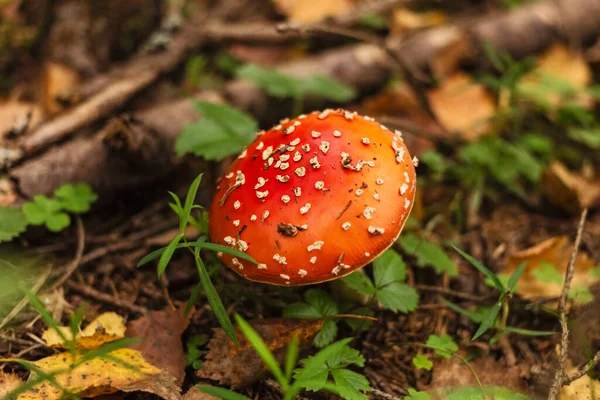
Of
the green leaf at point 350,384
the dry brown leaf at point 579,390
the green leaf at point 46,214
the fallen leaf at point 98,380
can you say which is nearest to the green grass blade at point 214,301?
the fallen leaf at point 98,380

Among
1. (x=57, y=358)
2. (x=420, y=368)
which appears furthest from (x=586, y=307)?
(x=57, y=358)

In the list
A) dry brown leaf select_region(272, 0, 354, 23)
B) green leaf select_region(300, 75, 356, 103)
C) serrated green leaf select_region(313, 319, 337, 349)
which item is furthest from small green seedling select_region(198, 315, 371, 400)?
dry brown leaf select_region(272, 0, 354, 23)

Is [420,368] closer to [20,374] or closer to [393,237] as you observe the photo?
[393,237]

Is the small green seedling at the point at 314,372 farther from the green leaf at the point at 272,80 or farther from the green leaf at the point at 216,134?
the green leaf at the point at 272,80

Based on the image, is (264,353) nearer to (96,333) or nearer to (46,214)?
(96,333)

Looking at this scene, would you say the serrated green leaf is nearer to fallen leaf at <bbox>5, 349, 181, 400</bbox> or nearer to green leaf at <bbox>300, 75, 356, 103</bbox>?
fallen leaf at <bbox>5, 349, 181, 400</bbox>

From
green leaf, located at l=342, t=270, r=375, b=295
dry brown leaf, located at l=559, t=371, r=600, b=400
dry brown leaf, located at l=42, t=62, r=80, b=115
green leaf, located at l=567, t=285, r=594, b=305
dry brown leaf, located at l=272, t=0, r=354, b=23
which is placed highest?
dry brown leaf, located at l=272, t=0, r=354, b=23
